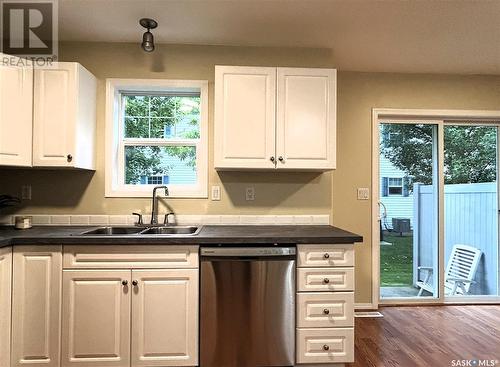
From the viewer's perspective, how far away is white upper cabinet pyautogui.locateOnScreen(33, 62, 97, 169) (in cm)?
219

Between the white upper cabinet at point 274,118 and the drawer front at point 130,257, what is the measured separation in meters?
0.71

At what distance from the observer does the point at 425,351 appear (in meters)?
2.31

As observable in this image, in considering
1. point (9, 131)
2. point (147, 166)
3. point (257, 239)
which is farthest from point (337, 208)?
point (9, 131)

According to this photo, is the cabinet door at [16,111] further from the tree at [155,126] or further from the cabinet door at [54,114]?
the tree at [155,126]

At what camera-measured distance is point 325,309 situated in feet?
6.42

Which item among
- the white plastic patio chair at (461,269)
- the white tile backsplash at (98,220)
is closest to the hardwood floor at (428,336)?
the white plastic patio chair at (461,269)

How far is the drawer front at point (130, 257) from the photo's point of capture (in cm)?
189

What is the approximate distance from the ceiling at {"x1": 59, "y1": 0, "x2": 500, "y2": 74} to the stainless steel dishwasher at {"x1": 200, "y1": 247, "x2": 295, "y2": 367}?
1614 mm

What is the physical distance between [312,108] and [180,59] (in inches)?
46.7

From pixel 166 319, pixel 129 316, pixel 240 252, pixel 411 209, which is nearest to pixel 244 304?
pixel 240 252

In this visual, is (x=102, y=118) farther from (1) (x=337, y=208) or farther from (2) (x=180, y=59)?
(1) (x=337, y=208)

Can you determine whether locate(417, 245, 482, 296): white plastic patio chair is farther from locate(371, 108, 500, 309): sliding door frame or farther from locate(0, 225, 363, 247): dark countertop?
locate(0, 225, 363, 247): dark countertop

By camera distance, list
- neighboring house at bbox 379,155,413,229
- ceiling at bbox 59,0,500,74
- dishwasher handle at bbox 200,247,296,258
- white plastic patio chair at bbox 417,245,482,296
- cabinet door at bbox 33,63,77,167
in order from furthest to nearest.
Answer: white plastic patio chair at bbox 417,245,482,296 → neighboring house at bbox 379,155,413,229 → cabinet door at bbox 33,63,77,167 → ceiling at bbox 59,0,500,74 → dishwasher handle at bbox 200,247,296,258

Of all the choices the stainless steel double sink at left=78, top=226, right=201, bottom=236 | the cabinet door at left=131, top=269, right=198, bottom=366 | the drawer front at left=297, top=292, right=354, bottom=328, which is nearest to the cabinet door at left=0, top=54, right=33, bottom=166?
the stainless steel double sink at left=78, top=226, right=201, bottom=236
